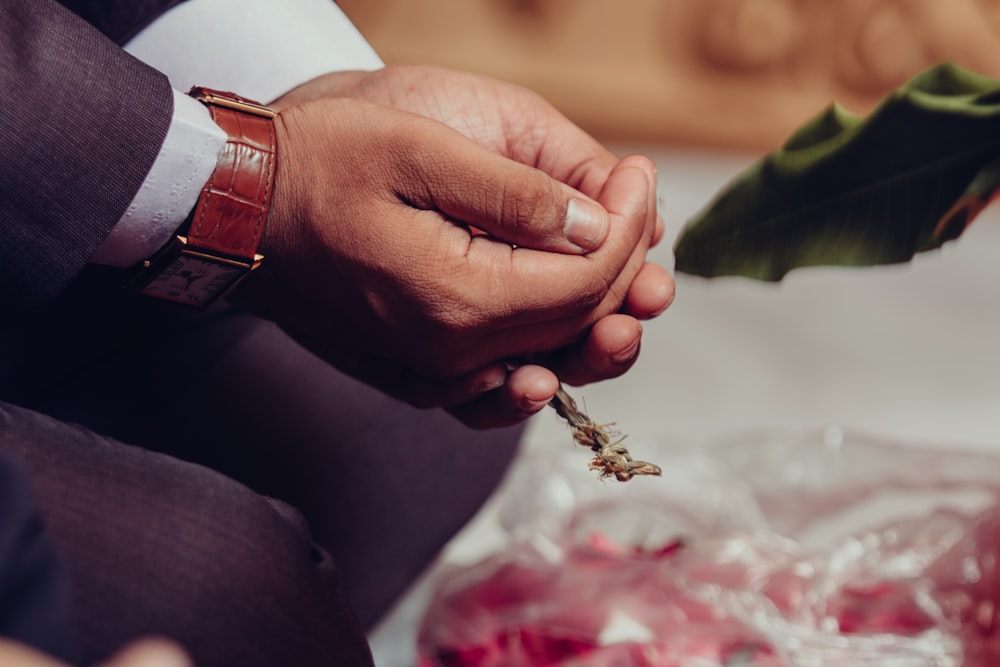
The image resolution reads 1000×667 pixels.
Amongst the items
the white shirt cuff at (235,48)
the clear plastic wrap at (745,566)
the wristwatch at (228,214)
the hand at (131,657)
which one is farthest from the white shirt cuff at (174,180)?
the clear plastic wrap at (745,566)

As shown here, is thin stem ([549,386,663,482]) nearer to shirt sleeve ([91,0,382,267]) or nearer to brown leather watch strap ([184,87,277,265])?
brown leather watch strap ([184,87,277,265])

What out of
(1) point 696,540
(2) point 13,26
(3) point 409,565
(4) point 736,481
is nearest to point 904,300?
(4) point 736,481

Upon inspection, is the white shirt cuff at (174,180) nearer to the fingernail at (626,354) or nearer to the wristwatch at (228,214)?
the wristwatch at (228,214)

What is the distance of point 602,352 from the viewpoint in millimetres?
506

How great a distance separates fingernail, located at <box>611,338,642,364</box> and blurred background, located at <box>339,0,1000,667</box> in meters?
0.51

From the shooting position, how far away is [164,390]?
0.58 m

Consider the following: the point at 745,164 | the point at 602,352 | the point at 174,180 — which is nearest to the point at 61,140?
the point at 174,180

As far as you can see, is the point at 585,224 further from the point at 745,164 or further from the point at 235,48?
the point at 745,164

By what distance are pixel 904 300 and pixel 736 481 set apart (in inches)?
11.7

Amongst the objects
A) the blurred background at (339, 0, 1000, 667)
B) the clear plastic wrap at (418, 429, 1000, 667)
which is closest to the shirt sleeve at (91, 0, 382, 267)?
the clear plastic wrap at (418, 429, 1000, 667)

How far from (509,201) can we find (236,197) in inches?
4.8

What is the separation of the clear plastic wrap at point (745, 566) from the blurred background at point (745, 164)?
130mm

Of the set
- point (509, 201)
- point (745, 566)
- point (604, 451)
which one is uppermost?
point (509, 201)

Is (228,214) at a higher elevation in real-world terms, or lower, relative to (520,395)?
higher
